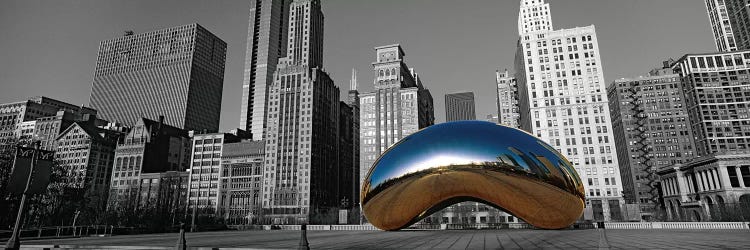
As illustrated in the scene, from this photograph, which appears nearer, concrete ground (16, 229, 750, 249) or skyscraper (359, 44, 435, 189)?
concrete ground (16, 229, 750, 249)

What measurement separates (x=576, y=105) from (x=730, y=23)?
401ft

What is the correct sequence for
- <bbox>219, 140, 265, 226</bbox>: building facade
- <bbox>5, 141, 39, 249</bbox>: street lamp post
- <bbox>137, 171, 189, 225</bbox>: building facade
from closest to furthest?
<bbox>5, 141, 39, 249</bbox>: street lamp post < <bbox>219, 140, 265, 226</bbox>: building facade < <bbox>137, 171, 189, 225</bbox>: building facade

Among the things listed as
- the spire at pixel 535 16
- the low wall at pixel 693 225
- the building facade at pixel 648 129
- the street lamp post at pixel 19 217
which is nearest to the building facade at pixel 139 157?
the street lamp post at pixel 19 217

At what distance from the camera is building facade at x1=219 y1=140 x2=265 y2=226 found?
124m

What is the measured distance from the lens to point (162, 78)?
18025 centimetres

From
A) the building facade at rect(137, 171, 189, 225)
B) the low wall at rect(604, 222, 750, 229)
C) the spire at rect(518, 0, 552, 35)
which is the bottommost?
the low wall at rect(604, 222, 750, 229)

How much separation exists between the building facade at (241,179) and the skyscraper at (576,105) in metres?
85.4

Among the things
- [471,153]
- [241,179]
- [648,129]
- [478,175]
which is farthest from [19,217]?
[648,129]

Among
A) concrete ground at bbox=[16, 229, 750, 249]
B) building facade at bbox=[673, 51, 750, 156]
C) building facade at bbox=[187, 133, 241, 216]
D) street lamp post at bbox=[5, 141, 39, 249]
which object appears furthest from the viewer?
building facade at bbox=[187, 133, 241, 216]

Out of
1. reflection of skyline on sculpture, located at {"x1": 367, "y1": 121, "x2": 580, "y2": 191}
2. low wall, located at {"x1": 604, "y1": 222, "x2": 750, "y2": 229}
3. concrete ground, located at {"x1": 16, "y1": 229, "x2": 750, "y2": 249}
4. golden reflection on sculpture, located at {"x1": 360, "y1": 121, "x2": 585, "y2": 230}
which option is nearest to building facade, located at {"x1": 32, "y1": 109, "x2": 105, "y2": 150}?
concrete ground, located at {"x1": 16, "y1": 229, "x2": 750, "y2": 249}

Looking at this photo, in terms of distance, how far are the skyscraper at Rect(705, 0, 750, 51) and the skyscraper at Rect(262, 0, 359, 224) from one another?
156085 millimetres

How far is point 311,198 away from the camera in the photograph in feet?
392

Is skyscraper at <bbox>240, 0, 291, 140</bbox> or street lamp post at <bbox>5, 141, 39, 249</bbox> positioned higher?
skyscraper at <bbox>240, 0, 291, 140</bbox>

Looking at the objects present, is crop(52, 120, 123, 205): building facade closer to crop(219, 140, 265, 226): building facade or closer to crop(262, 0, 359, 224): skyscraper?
crop(219, 140, 265, 226): building facade
